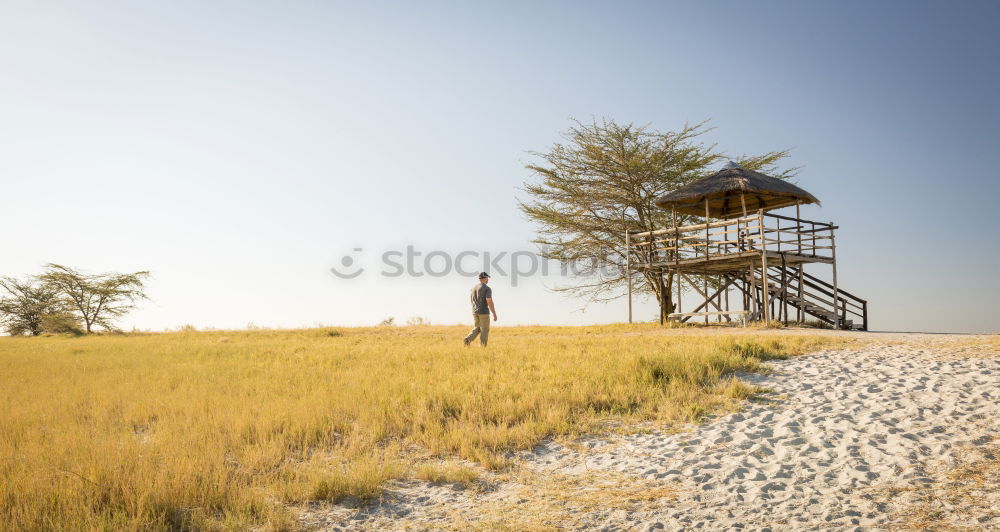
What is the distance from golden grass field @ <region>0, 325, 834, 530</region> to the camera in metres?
5.40

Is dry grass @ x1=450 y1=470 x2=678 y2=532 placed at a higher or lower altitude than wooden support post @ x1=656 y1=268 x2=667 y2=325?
lower

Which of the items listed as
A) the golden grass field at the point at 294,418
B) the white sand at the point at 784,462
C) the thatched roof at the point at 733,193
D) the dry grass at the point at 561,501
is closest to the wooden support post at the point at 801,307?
the thatched roof at the point at 733,193

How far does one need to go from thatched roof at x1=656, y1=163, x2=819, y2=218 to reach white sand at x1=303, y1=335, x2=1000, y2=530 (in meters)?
12.9

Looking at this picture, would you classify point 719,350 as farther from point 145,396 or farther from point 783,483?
point 145,396

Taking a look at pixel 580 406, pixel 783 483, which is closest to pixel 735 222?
pixel 580 406

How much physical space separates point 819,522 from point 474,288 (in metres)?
11.3

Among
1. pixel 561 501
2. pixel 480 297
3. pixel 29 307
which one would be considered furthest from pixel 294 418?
pixel 29 307

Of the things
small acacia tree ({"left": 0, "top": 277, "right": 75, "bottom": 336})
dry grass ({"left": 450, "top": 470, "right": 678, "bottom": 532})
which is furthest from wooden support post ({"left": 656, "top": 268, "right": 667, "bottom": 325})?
small acacia tree ({"left": 0, "top": 277, "right": 75, "bottom": 336})

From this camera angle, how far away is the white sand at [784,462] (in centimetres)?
521

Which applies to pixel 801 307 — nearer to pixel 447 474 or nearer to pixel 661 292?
pixel 661 292

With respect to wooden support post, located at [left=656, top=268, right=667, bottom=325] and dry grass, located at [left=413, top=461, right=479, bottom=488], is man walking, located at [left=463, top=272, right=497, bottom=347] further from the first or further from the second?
wooden support post, located at [left=656, top=268, right=667, bottom=325]

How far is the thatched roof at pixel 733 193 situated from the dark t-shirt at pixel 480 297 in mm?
11296

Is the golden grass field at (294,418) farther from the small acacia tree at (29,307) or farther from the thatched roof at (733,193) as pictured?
the small acacia tree at (29,307)

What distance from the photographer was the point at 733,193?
2494cm
